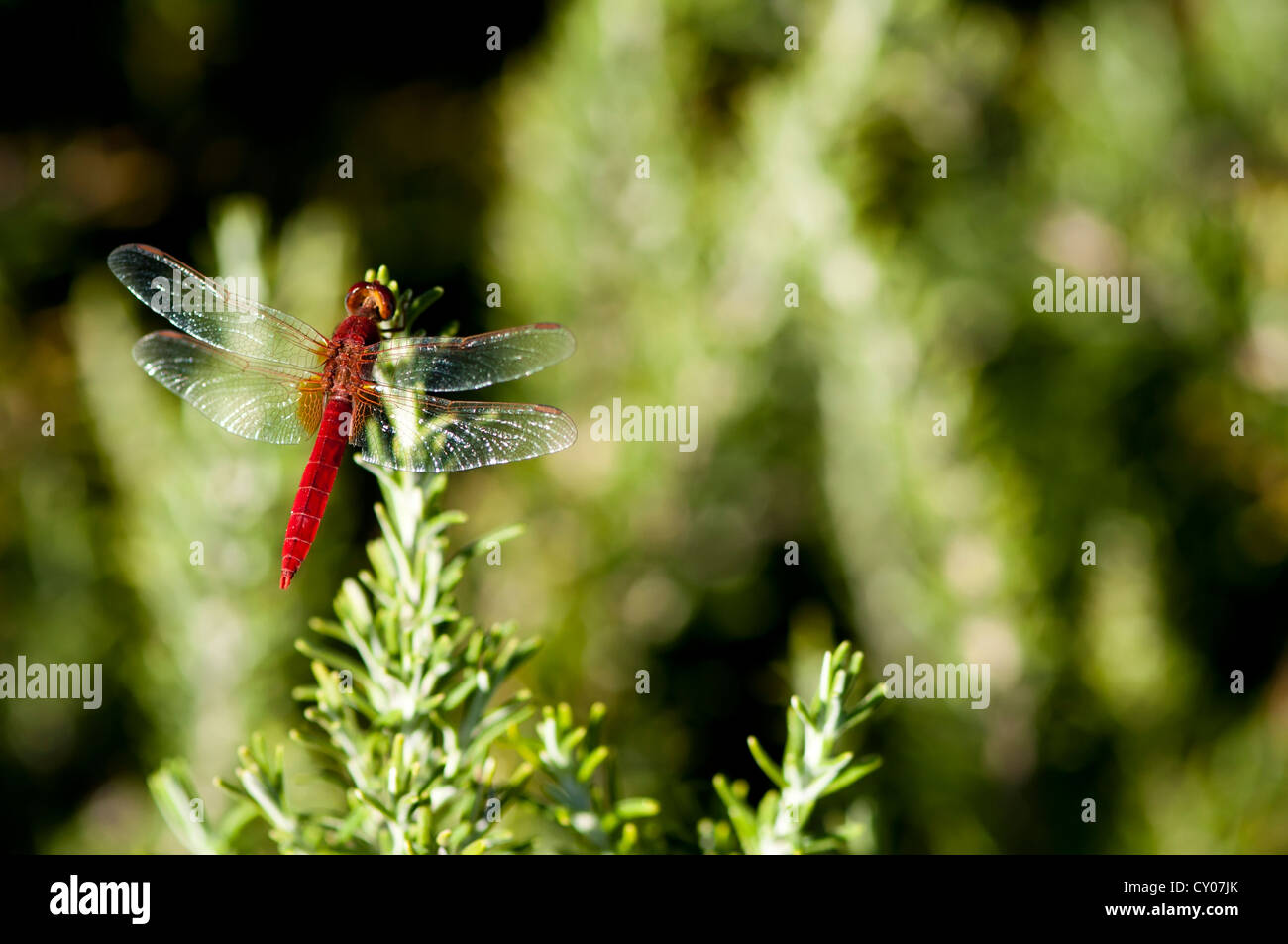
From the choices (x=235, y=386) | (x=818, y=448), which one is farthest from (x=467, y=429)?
(x=818, y=448)

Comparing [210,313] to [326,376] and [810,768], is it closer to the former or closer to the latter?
[326,376]

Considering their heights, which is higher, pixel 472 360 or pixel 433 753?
pixel 472 360

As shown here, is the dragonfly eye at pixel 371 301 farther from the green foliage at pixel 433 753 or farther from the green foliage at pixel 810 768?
the green foliage at pixel 810 768

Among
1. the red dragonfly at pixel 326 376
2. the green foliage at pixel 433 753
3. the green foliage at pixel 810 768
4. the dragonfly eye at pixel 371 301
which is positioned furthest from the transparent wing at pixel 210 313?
the green foliage at pixel 810 768

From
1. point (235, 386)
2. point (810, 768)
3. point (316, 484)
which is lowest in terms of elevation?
point (810, 768)

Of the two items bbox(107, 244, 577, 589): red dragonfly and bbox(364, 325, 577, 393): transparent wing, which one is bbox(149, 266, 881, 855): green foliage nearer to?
bbox(107, 244, 577, 589): red dragonfly
